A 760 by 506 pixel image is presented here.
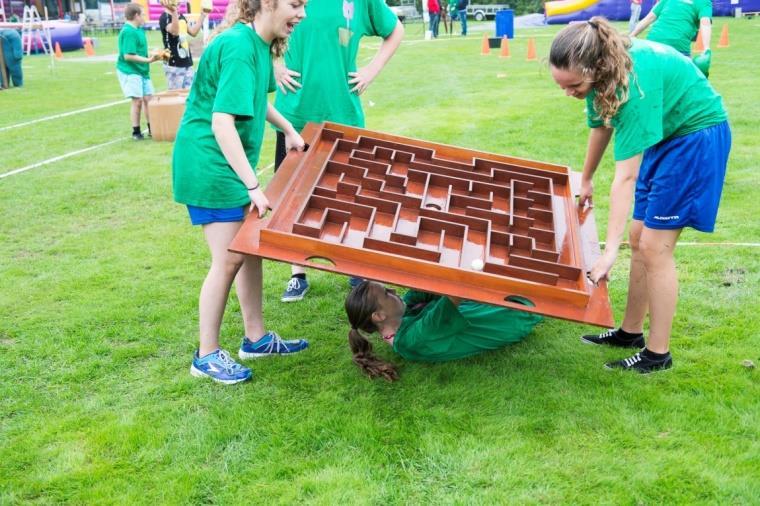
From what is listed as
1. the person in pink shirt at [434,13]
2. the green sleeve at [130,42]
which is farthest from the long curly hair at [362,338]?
the person in pink shirt at [434,13]

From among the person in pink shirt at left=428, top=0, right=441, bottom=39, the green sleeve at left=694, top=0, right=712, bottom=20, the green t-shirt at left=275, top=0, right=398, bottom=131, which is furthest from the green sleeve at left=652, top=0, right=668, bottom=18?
the person in pink shirt at left=428, top=0, right=441, bottom=39

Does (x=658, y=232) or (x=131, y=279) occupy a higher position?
(x=658, y=232)

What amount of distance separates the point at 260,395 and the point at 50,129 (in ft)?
32.9

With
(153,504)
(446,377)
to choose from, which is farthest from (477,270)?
(153,504)

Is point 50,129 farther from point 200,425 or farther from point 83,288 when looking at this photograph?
point 200,425

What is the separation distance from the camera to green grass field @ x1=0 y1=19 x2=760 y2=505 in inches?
115

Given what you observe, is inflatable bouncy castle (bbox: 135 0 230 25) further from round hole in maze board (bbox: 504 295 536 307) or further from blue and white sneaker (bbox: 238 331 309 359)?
round hole in maze board (bbox: 504 295 536 307)

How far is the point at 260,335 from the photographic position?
4.04 meters

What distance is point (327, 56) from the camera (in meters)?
4.40

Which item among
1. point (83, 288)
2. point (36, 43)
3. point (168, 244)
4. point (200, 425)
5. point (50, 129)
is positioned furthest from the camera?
point (36, 43)

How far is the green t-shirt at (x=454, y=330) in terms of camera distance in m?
3.69

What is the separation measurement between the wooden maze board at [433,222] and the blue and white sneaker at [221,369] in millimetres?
972

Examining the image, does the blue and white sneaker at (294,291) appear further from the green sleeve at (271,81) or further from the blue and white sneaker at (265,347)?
the green sleeve at (271,81)

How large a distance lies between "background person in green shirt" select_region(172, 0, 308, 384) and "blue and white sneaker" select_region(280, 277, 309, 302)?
0.98 metres
